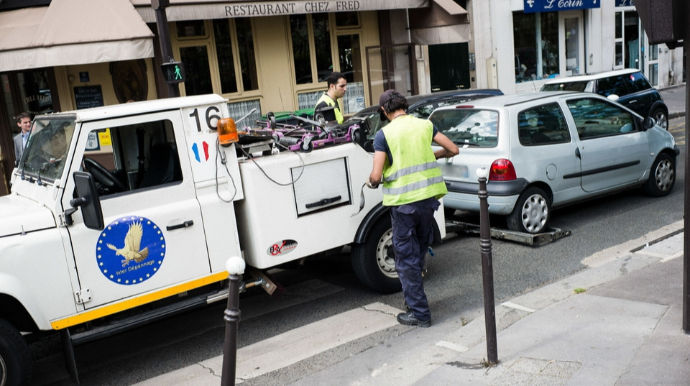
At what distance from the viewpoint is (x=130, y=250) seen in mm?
4895

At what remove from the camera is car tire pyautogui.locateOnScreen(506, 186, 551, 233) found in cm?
755

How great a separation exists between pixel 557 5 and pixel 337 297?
17821 millimetres

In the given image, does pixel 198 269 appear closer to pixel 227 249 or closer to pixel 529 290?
pixel 227 249

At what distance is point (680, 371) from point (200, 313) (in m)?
4.15

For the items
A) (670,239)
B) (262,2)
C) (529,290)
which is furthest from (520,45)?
(529,290)

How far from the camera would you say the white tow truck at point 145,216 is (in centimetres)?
461

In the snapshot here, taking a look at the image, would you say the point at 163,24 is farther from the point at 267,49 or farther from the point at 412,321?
the point at 267,49

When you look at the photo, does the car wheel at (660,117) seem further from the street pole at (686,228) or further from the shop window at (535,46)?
the street pole at (686,228)

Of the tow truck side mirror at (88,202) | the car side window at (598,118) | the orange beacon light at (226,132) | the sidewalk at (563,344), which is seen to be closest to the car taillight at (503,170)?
the car side window at (598,118)

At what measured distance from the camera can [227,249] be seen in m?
5.32

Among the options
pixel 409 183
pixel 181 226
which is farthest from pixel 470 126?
pixel 181 226

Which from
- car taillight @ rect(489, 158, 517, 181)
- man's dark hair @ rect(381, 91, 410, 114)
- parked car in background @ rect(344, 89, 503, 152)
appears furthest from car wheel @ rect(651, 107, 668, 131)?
man's dark hair @ rect(381, 91, 410, 114)

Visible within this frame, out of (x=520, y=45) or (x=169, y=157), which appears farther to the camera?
(x=520, y=45)

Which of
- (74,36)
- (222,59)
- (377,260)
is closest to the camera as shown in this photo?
(377,260)
